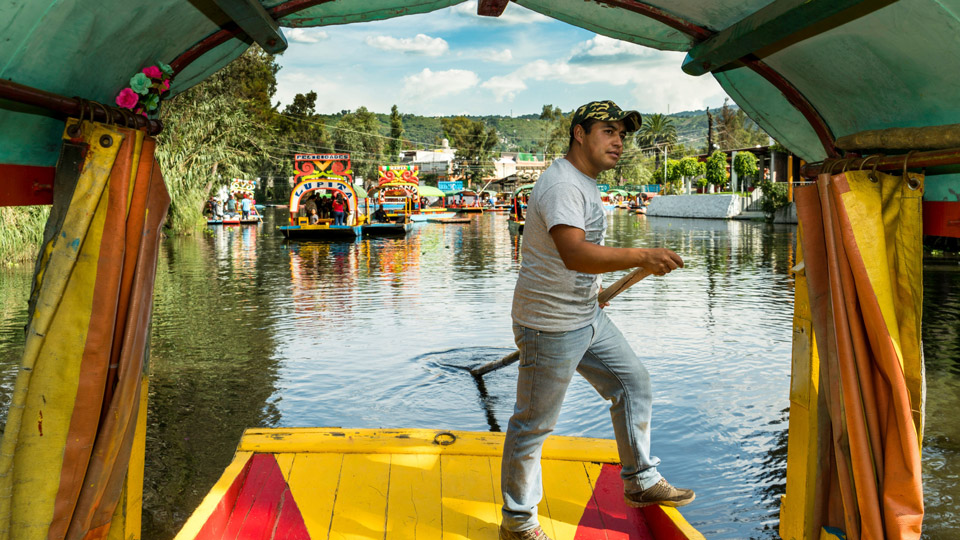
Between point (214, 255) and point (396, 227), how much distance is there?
8494mm

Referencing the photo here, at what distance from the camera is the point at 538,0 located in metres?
3.28

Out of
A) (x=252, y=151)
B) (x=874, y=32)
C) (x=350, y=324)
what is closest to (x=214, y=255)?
(x=350, y=324)

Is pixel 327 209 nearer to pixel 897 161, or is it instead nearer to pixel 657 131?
pixel 897 161

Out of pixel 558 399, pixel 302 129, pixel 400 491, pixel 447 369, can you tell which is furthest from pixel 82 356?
pixel 302 129

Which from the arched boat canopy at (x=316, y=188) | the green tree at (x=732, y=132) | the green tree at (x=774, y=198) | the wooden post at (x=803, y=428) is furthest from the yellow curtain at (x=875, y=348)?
the green tree at (x=732, y=132)

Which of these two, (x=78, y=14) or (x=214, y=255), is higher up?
(x=78, y=14)

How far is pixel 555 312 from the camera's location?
2775 mm

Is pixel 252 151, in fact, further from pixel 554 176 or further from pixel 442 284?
pixel 554 176

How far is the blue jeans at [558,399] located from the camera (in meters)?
2.81

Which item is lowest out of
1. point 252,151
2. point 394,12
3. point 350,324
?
point 350,324

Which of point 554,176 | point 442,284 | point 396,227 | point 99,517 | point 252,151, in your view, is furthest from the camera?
point 252,151

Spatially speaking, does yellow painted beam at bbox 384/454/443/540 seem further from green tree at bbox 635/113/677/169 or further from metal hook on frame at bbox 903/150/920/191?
green tree at bbox 635/113/677/169

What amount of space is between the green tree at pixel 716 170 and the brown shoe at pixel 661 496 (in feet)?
141

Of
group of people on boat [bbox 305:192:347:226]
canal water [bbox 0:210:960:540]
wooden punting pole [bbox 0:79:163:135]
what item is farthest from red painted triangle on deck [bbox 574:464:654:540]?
group of people on boat [bbox 305:192:347:226]
